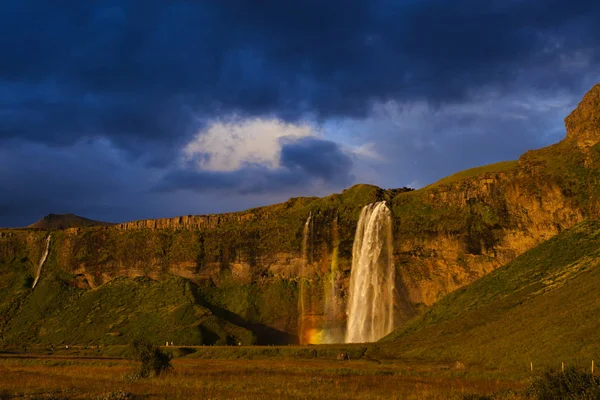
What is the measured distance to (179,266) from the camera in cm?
12431

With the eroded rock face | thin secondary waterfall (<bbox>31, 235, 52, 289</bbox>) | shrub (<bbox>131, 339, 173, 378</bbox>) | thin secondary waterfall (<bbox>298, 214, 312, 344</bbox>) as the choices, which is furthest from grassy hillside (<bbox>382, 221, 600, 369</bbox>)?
thin secondary waterfall (<bbox>31, 235, 52, 289</bbox>)

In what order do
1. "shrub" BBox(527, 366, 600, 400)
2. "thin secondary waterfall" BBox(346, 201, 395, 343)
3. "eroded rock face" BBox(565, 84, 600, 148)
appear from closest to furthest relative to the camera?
"shrub" BBox(527, 366, 600, 400) < "eroded rock face" BBox(565, 84, 600, 148) < "thin secondary waterfall" BBox(346, 201, 395, 343)

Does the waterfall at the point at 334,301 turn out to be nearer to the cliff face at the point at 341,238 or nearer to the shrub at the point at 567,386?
the cliff face at the point at 341,238

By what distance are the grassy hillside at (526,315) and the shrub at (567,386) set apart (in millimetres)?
22708

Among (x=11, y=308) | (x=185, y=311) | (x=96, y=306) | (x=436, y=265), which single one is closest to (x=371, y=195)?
(x=436, y=265)

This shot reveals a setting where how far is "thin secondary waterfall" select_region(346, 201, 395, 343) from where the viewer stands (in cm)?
9462

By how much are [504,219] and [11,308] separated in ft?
338

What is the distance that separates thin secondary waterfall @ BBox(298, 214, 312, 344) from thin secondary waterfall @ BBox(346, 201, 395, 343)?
34.8 ft

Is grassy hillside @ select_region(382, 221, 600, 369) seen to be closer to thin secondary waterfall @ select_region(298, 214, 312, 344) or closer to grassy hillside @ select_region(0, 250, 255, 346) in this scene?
thin secondary waterfall @ select_region(298, 214, 312, 344)

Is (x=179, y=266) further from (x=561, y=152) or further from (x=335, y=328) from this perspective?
(x=561, y=152)

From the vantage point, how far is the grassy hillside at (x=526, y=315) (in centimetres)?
4653

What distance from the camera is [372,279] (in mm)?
98375

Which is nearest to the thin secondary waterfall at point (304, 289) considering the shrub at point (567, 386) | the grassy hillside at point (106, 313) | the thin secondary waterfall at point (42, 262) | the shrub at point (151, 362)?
the grassy hillside at point (106, 313)

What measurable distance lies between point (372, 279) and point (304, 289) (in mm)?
17567
